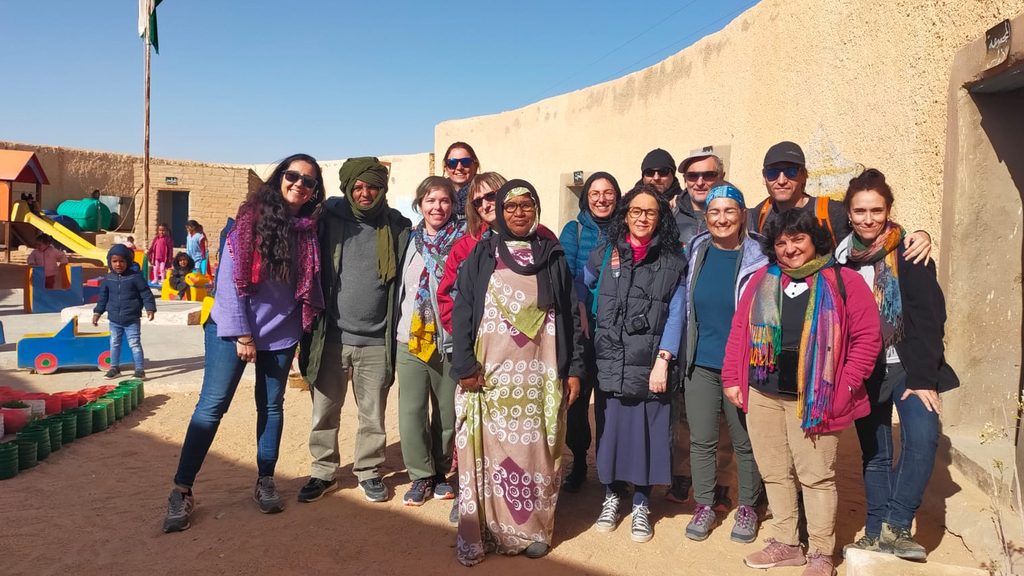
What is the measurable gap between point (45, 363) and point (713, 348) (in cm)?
683

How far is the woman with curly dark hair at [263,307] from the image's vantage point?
3.35 m

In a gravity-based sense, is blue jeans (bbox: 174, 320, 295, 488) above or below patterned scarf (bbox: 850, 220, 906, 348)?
below

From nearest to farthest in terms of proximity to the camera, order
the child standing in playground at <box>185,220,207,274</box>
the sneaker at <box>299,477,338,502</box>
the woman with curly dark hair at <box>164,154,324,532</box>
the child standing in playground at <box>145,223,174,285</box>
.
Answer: the woman with curly dark hair at <box>164,154,324,532</box> < the sneaker at <box>299,477,338,502</box> < the child standing in playground at <box>185,220,207,274</box> < the child standing in playground at <box>145,223,174,285</box>

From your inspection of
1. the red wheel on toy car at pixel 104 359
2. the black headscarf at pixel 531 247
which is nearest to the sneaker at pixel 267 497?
the black headscarf at pixel 531 247

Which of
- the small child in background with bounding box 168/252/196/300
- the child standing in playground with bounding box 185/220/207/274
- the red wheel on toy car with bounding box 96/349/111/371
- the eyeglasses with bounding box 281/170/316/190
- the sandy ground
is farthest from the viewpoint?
the child standing in playground with bounding box 185/220/207/274

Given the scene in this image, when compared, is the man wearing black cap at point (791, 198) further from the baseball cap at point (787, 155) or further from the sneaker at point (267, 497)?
the sneaker at point (267, 497)

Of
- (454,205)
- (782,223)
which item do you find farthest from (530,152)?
(782,223)

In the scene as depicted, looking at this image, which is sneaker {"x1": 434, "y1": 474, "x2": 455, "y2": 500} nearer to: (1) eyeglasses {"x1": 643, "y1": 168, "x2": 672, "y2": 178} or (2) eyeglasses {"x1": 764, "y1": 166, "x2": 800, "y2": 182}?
(1) eyeglasses {"x1": 643, "y1": 168, "x2": 672, "y2": 178}

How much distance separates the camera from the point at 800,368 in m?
2.83

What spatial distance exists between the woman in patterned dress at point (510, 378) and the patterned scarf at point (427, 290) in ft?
1.42

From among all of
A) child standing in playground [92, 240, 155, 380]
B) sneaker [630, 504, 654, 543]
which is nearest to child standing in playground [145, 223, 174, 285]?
child standing in playground [92, 240, 155, 380]

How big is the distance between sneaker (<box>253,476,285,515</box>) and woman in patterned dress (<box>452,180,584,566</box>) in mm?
1142

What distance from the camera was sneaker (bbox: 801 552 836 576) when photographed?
2.92m

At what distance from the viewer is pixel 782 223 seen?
9.49ft
